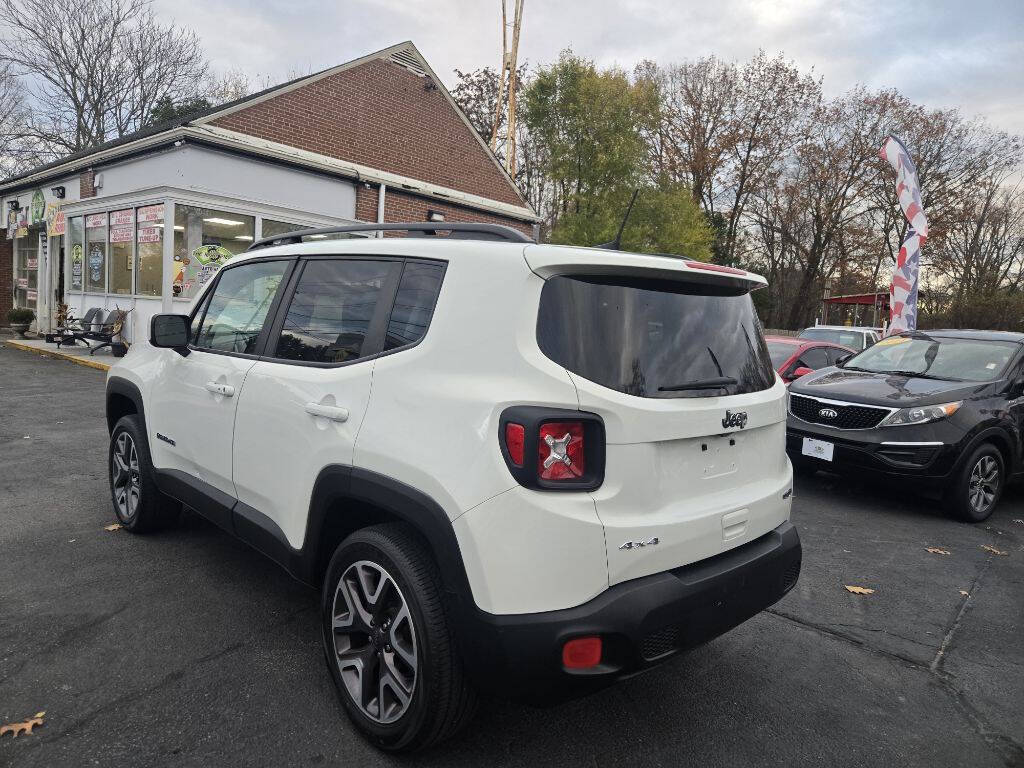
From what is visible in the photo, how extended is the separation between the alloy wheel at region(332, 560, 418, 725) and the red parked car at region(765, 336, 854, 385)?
23.7ft

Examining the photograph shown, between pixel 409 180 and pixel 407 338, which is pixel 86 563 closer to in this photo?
pixel 407 338

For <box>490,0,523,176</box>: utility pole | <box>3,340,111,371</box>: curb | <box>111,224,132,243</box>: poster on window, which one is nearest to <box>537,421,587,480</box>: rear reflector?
<box>3,340,111,371</box>: curb

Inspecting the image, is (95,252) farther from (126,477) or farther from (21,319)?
(126,477)

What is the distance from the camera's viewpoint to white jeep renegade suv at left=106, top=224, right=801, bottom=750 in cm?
193

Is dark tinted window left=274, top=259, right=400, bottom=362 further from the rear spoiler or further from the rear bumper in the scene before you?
the rear bumper

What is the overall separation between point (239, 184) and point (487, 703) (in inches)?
507

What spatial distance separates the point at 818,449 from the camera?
578 cm

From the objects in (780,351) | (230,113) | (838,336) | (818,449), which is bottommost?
(818,449)

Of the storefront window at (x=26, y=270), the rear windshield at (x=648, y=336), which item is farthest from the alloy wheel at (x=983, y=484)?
the storefront window at (x=26, y=270)

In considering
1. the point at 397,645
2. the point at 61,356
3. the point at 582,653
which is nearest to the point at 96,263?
the point at 61,356


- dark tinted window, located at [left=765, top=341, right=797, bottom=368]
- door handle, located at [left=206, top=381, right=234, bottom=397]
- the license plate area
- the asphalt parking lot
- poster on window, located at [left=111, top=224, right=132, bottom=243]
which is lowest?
the asphalt parking lot

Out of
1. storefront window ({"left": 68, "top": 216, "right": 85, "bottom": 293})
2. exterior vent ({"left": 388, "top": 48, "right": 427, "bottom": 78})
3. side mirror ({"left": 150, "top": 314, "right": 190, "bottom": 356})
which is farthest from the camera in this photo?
exterior vent ({"left": 388, "top": 48, "right": 427, "bottom": 78})

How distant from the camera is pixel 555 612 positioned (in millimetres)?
1912

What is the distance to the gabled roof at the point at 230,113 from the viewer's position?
12.6 metres
